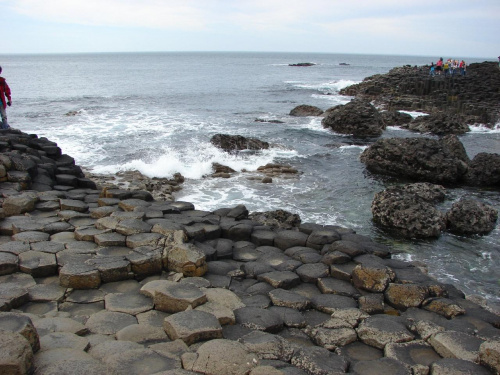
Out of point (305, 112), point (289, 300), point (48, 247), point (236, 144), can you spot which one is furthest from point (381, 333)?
point (305, 112)

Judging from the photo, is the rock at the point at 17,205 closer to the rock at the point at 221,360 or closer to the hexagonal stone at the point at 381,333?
the rock at the point at 221,360

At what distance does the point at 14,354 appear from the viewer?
3.15m

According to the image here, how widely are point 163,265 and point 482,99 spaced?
33.7 m

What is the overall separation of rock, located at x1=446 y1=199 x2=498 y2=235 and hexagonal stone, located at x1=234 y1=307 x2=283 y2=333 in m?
7.11

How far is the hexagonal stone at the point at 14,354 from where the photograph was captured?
3.07 m

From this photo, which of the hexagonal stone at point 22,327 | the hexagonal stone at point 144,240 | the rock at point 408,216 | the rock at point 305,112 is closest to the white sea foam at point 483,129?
the rock at point 305,112

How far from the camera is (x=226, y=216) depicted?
8.83 meters

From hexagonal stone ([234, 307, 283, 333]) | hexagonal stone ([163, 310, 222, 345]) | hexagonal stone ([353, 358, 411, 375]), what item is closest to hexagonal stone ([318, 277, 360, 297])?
hexagonal stone ([234, 307, 283, 333])

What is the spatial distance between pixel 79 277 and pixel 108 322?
103 cm

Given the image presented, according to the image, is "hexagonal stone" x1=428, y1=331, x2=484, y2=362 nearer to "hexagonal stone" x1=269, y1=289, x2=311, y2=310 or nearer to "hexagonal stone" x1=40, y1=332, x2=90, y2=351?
"hexagonal stone" x1=269, y1=289, x2=311, y2=310

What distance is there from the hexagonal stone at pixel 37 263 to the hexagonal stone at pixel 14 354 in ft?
8.12

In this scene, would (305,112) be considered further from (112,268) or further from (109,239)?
(112,268)

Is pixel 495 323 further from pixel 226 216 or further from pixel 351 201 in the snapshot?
pixel 351 201

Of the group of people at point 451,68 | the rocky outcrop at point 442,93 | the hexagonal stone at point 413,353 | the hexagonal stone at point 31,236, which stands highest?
the group of people at point 451,68
